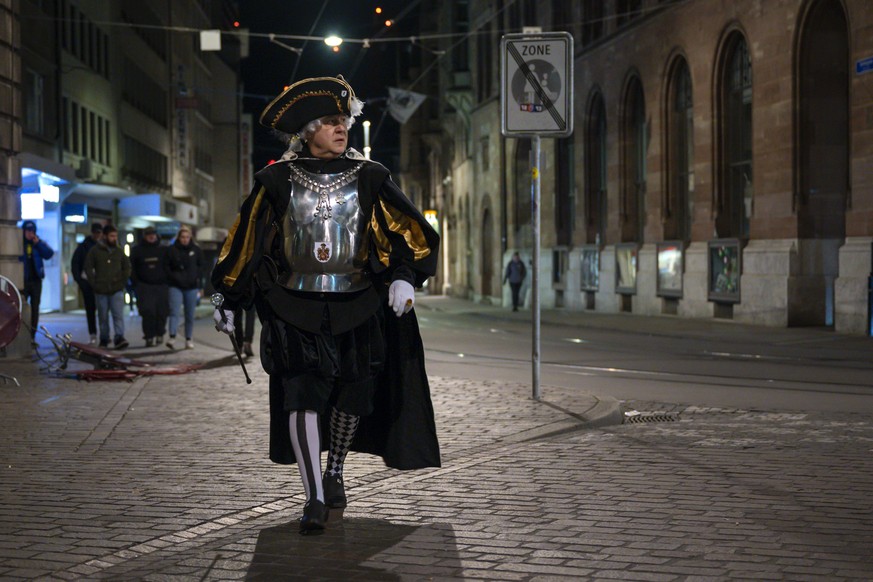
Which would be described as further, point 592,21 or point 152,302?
point 592,21

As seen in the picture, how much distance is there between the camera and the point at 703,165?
29.2 meters

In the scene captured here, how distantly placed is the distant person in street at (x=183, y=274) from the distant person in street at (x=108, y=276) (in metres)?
0.68

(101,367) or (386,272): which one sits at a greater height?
(386,272)

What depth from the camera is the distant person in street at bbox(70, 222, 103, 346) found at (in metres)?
19.5

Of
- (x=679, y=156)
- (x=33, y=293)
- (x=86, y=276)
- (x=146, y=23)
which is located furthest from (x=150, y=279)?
(x=146, y=23)

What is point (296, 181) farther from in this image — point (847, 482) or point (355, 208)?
point (847, 482)

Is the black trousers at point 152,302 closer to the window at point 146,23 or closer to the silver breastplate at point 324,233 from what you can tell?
the silver breastplate at point 324,233

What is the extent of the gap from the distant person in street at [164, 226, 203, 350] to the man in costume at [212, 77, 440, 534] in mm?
12761

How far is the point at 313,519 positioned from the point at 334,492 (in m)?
0.41

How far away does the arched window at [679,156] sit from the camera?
31188mm

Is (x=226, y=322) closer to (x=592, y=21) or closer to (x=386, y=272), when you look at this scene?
(x=386, y=272)

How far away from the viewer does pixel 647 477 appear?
7.26 metres

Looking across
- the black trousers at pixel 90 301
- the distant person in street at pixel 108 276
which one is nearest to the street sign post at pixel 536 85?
the distant person in street at pixel 108 276

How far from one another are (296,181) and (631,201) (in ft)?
96.4
